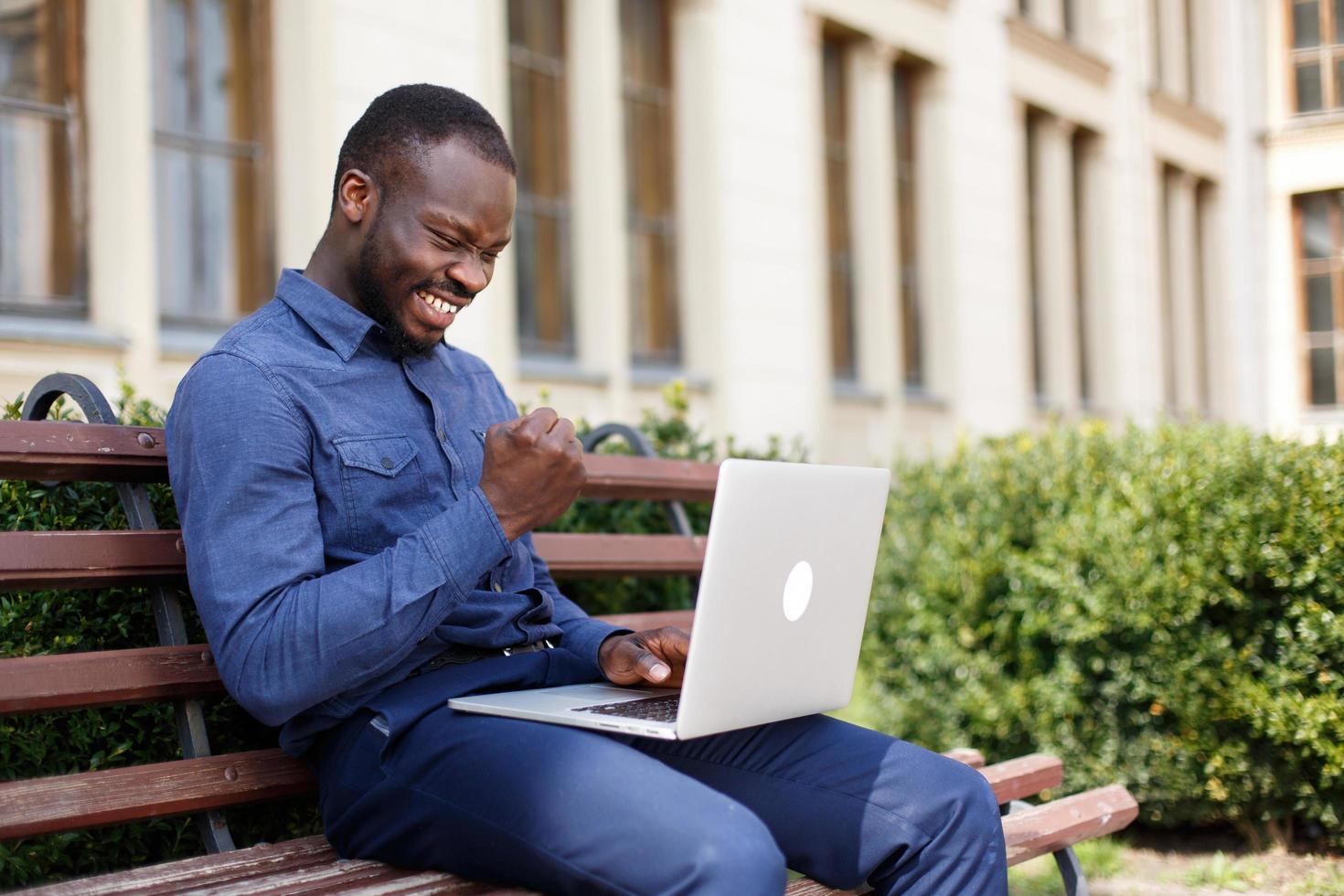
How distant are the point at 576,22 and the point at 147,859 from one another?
7041 millimetres

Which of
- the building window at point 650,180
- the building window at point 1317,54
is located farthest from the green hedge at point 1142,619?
the building window at point 1317,54

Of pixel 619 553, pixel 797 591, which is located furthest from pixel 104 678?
pixel 619 553

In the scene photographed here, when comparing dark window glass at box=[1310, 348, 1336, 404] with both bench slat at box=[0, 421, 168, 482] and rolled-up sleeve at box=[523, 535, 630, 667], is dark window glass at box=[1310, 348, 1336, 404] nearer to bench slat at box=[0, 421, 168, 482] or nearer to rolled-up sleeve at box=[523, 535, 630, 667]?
rolled-up sleeve at box=[523, 535, 630, 667]

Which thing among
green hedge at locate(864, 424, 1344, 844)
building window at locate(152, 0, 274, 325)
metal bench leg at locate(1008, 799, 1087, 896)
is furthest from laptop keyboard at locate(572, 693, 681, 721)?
building window at locate(152, 0, 274, 325)

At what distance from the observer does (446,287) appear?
2.70 metres

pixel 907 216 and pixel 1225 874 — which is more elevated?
pixel 907 216

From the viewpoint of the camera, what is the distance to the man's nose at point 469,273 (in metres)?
2.68

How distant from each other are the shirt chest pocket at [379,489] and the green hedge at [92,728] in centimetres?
60

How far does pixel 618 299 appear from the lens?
30.0ft

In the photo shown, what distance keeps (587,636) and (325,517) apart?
0.60 metres

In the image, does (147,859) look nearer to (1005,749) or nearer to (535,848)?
(535,848)

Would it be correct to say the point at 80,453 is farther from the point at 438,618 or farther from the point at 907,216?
the point at 907,216

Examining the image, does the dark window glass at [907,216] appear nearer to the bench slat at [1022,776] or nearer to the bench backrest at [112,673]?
the bench slat at [1022,776]

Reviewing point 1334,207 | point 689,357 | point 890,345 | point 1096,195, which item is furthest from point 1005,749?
point 1334,207
